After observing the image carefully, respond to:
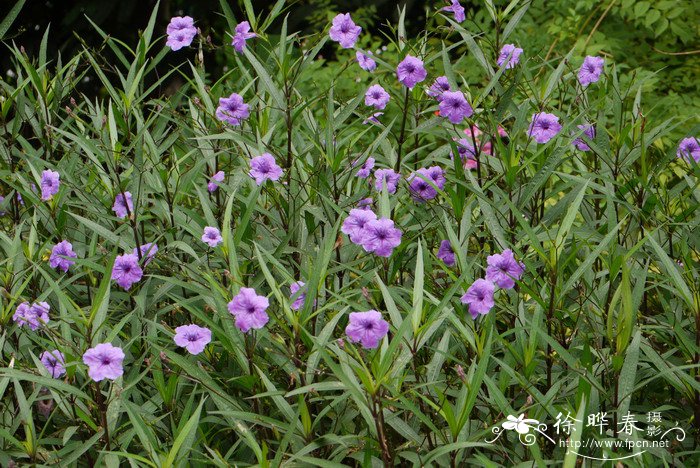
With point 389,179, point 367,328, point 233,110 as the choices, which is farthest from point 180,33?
point 367,328

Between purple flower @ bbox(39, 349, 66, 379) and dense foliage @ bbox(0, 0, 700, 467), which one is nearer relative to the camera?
dense foliage @ bbox(0, 0, 700, 467)

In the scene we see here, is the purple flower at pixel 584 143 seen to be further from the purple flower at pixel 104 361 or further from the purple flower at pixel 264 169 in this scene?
the purple flower at pixel 104 361

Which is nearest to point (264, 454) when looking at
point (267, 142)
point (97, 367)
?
point (97, 367)

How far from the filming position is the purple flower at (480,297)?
1.80 meters

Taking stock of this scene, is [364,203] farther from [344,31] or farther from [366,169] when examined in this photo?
[344,31]

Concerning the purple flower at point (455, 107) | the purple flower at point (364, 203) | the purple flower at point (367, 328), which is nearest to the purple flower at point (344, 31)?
the purple flower at point (455, 107)

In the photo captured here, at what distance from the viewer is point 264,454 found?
1.61 m

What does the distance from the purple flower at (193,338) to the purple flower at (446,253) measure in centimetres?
62

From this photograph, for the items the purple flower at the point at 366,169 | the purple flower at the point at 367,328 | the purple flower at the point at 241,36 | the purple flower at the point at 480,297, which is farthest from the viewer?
the purple flower at the point at 241,36

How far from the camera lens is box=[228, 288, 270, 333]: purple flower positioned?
5.54 ft

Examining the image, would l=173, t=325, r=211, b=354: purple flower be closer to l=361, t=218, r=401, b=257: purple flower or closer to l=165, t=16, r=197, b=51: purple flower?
l=361, t=218, r=401, b=257: purple flower

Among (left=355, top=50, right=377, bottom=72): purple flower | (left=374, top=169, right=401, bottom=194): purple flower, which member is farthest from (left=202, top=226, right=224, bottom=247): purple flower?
(left=355, top=50, right=377, bottom=72): purple flower

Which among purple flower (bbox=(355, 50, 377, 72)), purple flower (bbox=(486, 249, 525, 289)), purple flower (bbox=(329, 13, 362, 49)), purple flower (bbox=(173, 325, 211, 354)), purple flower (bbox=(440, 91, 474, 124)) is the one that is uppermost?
purple flower (bbox=(440, 91, 474, 124))

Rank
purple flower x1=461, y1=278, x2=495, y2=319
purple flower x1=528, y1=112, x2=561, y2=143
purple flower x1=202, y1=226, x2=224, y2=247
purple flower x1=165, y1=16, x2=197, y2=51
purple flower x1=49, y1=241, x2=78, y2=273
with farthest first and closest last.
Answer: purple flower x1=165, y1=16, x2=197, y2=51, purple flower x1=528, y1=112, x2=561, y2=143, purple flower x1=49, y1=241, x2=78, y2=273, purple flower x1=202, y1=226, x2=224, y2=247, purple flower x1=461, y1=278, x2=495, y2=319
